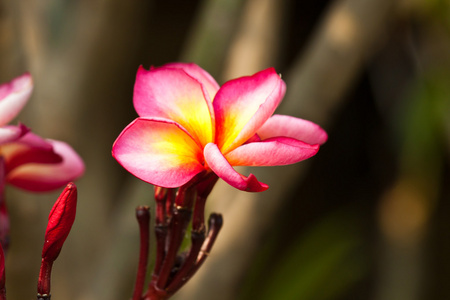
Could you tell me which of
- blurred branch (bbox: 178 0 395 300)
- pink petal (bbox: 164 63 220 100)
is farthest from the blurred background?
pink petal (bbox: 164 63 220 100)

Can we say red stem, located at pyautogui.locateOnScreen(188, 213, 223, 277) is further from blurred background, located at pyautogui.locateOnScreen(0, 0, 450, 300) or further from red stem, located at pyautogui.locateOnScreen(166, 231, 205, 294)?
blurred background, located at pyautogui.locateOnScreen(0, 0, 450, 300)

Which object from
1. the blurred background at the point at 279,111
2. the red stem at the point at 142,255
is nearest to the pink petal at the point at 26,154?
the red stem at the point at 142,255

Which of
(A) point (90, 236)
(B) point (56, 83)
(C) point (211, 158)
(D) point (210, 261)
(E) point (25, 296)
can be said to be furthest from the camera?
(A) point (90, 236)

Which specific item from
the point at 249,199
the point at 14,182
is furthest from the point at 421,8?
the point at 14,182

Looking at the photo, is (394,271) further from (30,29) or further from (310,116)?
(30,29)

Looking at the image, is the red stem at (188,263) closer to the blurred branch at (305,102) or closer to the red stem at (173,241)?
the red stem at (173,241)
